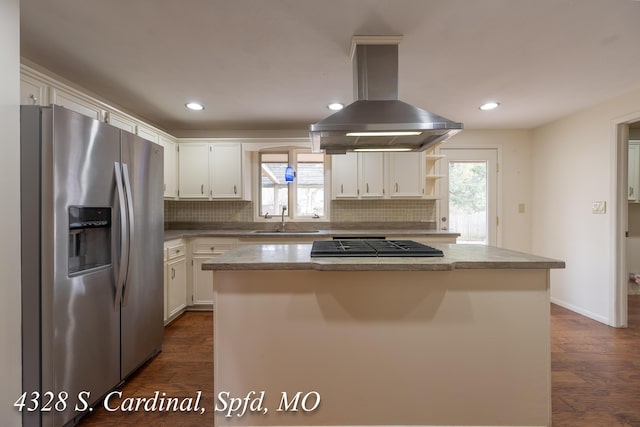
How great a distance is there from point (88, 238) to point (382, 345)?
1818 mm

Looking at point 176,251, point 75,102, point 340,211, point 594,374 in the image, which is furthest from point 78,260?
point 594,374

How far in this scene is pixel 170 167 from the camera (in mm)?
3705

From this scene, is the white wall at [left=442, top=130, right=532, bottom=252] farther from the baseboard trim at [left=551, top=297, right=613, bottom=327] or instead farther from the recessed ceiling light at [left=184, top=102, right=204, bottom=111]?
the recessed ceiling light at [left=184, top=102, right=204, bottom=111]

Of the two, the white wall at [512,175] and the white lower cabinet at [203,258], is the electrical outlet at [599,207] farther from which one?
the white lower cabinet at [203,258]

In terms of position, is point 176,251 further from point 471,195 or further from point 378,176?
point 471,195

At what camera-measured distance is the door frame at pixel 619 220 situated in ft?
9.99

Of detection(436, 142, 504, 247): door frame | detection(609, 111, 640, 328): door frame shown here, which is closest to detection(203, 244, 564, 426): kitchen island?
detection(609, 111, 640, 328): door frame

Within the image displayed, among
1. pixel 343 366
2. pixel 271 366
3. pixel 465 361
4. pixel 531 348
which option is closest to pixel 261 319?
pixel 271 366

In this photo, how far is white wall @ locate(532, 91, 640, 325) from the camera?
123 inches

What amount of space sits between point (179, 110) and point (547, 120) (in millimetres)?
4465

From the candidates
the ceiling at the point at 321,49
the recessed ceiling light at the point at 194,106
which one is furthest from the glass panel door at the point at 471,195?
the recessed ceiling light at the point at 194,106

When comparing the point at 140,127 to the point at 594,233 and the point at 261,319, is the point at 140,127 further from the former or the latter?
the point at 594,233

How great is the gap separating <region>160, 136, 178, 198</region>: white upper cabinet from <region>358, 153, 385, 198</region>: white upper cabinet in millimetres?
2349

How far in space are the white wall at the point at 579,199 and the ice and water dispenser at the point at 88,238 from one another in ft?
14.8
